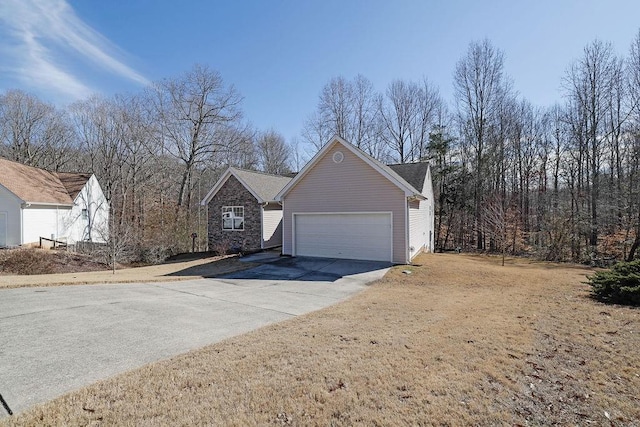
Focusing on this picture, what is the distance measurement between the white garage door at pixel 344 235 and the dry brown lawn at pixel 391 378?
26.0 feet

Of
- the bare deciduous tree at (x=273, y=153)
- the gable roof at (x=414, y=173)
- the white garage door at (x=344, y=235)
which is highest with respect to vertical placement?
the bare deciduous tree at (x=273, y=153)

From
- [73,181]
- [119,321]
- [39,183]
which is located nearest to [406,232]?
[119,321]

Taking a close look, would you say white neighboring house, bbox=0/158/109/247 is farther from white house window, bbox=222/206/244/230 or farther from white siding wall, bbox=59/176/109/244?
white house window, bbox=222/206/244/230

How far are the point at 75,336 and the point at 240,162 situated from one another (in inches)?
1175

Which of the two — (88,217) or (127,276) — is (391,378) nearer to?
(127,276)

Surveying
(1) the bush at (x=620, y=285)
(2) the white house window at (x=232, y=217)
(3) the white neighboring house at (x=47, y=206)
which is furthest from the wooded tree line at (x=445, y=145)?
(1) the bush at (x=620, y=285)

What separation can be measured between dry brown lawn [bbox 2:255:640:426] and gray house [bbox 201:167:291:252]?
548 inches

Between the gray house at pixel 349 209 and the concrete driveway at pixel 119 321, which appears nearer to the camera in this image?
the concrete driveway at pixel 119 321

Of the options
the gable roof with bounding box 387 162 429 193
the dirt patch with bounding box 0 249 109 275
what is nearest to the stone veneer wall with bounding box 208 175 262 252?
the dirt patch with bounding box 0 249 109 275

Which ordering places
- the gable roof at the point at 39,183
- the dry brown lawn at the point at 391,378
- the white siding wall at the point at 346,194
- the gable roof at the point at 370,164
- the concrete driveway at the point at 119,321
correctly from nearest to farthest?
the dry brown lawn at the point at 391,378, the concrete driveway at the point at 119,321, the gable roof at the point at 370,164, the white siding wall at the point at 346,194, the gable roof at the point at 39,183

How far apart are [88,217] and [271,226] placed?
16784 millimetres

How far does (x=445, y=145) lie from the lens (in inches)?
1082

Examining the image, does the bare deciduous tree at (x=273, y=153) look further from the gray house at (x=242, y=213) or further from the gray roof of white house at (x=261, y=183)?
the gray house at (x=242, y=213)

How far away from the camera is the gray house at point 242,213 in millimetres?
20316
